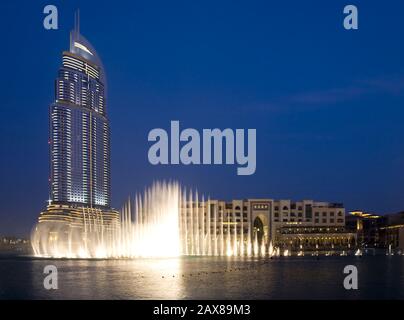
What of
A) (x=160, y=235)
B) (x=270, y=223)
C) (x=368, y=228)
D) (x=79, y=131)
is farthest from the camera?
(x=79, y=131)

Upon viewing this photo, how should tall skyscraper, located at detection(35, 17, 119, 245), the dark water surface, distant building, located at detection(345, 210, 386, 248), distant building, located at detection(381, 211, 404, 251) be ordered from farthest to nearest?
tall skyscraper, located at detection(35, 17, 119, 245)
distant building, located at detection(345, 210, 386, 248)
distant building, located at detection(381, 211, 404, 251)
the dark water surface

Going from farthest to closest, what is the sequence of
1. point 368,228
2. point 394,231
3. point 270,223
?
point 368,228 < point 394,231 < point 270,223

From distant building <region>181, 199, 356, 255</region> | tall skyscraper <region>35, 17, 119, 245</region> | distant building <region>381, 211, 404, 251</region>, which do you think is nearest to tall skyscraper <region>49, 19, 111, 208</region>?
tall skyscraper <region>35, 17, 119, 245</region>

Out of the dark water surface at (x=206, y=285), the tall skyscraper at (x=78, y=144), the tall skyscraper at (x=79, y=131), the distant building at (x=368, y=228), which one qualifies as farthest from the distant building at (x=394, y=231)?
the tall skyscraper at (x=79, y=131)

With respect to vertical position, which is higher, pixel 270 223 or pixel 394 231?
pixel 270 223

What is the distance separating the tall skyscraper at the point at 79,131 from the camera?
474ft

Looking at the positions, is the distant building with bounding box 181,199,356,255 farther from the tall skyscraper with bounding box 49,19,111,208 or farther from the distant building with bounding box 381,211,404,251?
the tall skyscraper with bounding box 49,19,111,208

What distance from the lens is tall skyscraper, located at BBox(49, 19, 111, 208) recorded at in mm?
144375

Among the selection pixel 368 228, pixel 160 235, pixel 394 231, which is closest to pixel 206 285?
pixel 160 235

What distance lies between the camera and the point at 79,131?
152 metres

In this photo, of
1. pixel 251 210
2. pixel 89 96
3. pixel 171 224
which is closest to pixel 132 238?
pixel 171 224

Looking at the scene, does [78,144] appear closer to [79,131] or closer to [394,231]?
[79,131]

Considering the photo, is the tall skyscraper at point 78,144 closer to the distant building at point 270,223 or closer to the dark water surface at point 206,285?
the distant building at point 270,223
